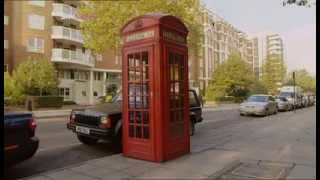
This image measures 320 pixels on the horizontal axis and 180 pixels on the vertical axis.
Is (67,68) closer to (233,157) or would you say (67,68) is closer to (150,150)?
(150,150)

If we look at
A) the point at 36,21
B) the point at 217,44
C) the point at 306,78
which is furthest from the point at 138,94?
the point at 306,78

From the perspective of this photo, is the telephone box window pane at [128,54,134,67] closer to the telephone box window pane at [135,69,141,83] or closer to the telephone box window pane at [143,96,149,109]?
the telephone box window pane at [135,69,141,83]

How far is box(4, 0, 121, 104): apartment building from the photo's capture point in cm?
432

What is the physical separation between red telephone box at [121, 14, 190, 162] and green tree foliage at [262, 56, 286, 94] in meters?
1.75

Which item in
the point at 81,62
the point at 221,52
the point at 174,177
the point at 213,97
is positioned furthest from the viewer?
the point at 213,97

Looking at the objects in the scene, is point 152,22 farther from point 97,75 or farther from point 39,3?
point 39,3

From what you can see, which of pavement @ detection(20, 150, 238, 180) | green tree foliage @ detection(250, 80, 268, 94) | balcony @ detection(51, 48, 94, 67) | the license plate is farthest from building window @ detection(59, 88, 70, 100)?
green tree foliage @ detection(250, 80, 268, 94)

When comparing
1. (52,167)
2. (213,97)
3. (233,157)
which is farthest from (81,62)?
(213,97)

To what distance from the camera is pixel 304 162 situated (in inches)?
214

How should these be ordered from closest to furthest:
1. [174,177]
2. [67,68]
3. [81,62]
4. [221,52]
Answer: [174,177] → [67,68] → [81,62] → [221,52]

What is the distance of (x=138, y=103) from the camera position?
19.4 feet

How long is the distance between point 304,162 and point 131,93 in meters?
2.68

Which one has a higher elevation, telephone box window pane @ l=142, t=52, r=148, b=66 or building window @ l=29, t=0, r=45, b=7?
building window @ l=29, t=0, r=45, b=7

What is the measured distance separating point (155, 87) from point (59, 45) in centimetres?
146
